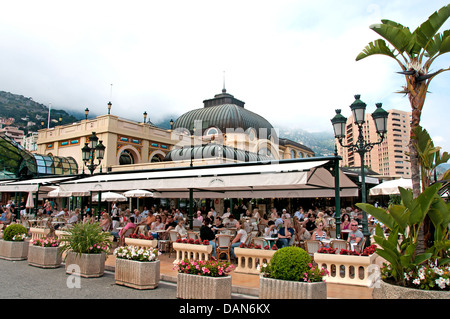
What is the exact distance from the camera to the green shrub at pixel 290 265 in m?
5.25

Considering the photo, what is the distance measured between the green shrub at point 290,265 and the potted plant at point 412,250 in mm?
1038

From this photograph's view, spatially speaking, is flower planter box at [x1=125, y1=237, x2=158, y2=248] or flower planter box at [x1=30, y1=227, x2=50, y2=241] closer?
flower planter box at [x1=125, y1=237, x2=158, y2=248]

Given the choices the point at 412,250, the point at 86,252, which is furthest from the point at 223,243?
the point at 412,250

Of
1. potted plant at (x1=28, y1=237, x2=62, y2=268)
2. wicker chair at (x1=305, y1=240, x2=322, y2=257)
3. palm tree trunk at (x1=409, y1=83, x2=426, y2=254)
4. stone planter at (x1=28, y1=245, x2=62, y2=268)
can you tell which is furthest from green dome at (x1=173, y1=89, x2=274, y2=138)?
palm tree trunk at (x1=409, y1=83, x2=426, y2=254)

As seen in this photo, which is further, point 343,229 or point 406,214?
point 343,229

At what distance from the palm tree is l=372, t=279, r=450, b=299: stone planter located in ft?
4.98

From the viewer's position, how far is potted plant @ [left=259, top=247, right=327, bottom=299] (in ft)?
16.9

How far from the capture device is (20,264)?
979 centimetres

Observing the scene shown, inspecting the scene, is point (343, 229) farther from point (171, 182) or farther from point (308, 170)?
point (171, 182)

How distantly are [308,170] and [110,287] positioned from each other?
16.6 ft

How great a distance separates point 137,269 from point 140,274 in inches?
4.6

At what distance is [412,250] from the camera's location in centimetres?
465

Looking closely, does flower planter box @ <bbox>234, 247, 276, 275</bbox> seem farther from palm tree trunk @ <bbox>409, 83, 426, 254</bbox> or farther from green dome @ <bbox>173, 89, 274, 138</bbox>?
green dome @ <bbox>173, 89, 274, 138</bbox>
